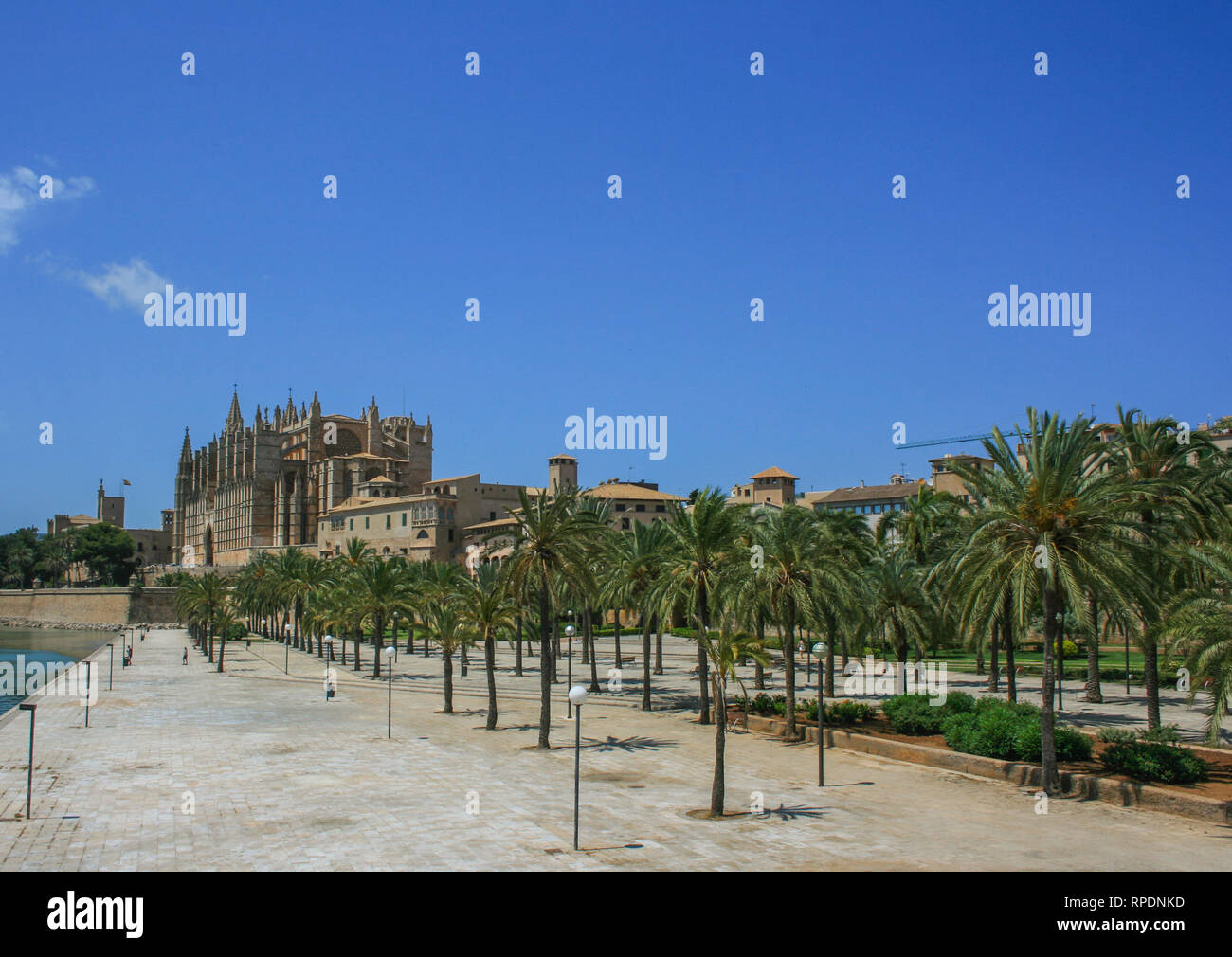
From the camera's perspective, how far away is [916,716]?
2444 centimetres

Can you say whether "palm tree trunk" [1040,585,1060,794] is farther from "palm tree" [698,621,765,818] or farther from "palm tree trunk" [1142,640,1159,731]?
"palm tree trunk" [1142,640,1159,731]

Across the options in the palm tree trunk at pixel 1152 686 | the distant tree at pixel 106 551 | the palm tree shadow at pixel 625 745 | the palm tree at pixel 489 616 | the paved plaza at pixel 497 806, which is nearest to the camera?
the paved plaza at pixel 497 806

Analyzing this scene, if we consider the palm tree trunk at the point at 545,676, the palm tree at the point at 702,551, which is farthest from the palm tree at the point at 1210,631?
the palm tree trunk at the point at 545,676

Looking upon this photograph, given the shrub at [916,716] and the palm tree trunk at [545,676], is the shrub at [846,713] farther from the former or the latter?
the palm tree trunk at [545,676]

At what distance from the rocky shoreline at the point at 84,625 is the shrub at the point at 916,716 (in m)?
91.0

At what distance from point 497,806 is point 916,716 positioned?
40.1ft

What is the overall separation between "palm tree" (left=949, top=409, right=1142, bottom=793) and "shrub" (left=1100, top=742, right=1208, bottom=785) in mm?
1452

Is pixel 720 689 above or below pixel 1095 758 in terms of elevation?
above

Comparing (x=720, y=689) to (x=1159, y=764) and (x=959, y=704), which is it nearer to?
(x=1159, y=764)

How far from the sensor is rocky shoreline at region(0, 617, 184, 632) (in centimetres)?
10488

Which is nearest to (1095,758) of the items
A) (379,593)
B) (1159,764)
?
(1159,764)

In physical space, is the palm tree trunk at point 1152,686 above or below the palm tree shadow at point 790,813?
above

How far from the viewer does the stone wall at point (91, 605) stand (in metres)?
107
